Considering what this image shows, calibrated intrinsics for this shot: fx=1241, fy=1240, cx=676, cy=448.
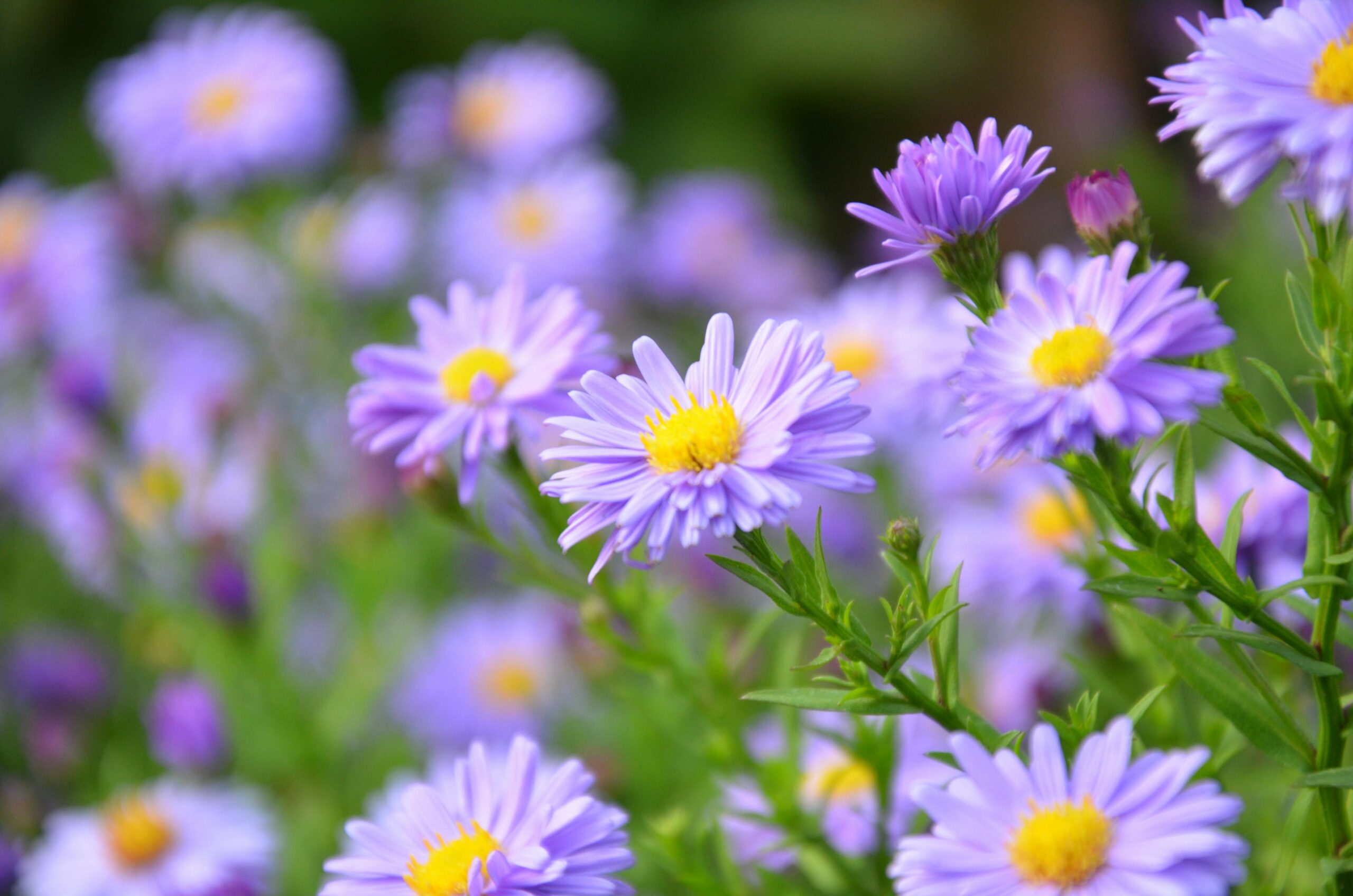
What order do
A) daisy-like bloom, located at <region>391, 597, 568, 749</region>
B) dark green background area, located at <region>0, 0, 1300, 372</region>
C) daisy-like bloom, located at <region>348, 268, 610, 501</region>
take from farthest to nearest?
dark green background area, located at <region>0, 0, 1300, 372</region>, daisy-like bloom, located at <region>391, 597, 568, 749</region>, daisy-like bloom, located at <region>348, 268, 610, 501</region>

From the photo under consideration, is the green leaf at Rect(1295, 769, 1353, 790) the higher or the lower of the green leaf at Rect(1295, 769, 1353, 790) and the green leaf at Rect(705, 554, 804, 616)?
the lower

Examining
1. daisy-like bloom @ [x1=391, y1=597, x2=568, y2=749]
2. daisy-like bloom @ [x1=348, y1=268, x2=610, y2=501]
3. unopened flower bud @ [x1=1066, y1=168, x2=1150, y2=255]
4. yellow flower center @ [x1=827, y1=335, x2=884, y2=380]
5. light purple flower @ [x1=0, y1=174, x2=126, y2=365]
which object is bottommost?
unopened flower bud @ [x1=1066, y1=168, x2=1150, y2=255]

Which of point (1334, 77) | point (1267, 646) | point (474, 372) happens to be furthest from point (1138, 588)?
point (474, 372)

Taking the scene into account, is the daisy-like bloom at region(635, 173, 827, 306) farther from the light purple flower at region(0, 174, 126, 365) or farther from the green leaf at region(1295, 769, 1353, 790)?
the green leaf at region(1295, 769, 1353, 790)

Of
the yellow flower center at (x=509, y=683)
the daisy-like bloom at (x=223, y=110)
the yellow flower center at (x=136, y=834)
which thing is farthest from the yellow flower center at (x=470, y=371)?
the daisy-like bloom at (x=223, y=110)

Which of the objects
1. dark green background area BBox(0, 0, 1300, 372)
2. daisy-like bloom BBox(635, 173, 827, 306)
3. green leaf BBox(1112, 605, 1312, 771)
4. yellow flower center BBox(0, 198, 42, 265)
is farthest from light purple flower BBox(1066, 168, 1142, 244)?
dark green background area BBox(0, 0, 1300, 372)

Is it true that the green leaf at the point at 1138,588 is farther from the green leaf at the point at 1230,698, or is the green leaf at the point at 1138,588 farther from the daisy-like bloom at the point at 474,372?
the daisy-like bloom at the point at 474,372
